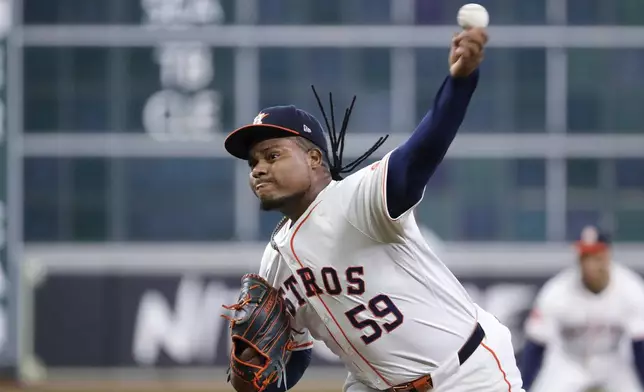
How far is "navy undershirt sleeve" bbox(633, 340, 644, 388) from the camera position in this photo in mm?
6309

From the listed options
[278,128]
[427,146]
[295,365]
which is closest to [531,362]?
[295,365]

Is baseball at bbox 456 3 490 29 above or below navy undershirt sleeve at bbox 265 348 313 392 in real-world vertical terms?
above

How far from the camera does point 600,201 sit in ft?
39.4

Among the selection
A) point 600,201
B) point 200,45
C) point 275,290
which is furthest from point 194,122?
point 275,290

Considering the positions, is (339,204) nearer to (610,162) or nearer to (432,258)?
(432,258)

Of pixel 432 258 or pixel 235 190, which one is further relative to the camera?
pixel 235 190

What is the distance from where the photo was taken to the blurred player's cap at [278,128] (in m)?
3.49

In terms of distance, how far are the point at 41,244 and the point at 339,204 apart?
9.08 metres

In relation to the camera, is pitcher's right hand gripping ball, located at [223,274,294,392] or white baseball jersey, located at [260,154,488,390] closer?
white baseball jersey, located at [260,154,488,390]

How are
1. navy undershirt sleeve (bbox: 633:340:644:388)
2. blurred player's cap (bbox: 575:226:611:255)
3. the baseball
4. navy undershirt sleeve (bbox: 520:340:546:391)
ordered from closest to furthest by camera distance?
1. the baseball
2. navy undershirt sleeve (bbox: 633:340:644:388)
3. navy undershirt sleeve (bbox: 520:340:546:391)
4. blurred player's cap (bbox: 575:226:611:255)

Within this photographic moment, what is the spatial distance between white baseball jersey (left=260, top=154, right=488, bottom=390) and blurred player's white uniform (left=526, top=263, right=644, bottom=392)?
3.24 metres

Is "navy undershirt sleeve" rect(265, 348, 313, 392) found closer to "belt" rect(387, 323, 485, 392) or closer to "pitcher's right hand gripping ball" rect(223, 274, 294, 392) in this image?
"pitcher's right hand gripping ball" rect(223, 274, 294, 392)

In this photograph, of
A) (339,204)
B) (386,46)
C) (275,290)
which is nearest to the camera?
(339,204)

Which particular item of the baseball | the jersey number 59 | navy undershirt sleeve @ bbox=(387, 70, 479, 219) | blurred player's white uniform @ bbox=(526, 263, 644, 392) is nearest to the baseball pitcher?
the jersey number 59
